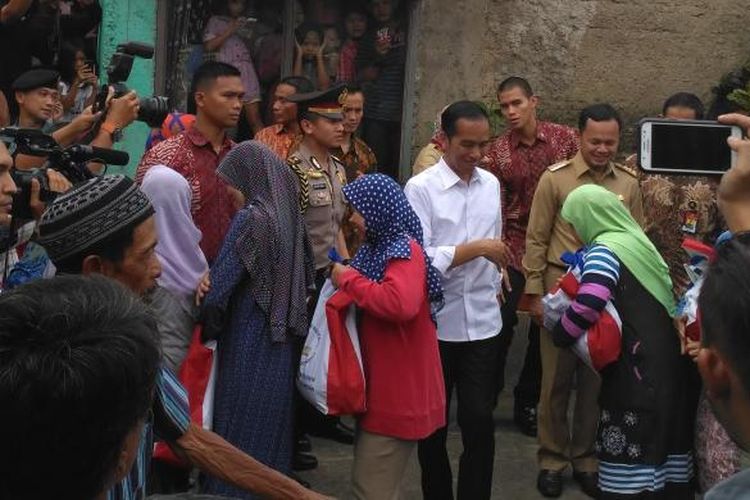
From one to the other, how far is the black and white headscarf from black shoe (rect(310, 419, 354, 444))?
1.74 metres

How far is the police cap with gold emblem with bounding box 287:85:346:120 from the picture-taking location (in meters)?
5.62

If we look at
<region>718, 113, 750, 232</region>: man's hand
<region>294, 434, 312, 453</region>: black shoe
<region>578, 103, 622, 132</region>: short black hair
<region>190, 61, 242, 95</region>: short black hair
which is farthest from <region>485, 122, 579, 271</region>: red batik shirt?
<region>718, 113, 750, 232</region>: man's hand

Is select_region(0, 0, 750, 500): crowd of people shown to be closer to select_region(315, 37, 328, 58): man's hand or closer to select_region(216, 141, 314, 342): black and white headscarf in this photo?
select_region(216, 141, 314, 342): black and white headscarf

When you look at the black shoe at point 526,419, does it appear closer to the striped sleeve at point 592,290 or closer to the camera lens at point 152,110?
the striped sleeve at point 592,290

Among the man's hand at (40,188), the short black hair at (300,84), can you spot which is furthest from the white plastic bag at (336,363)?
the short black hair at (300,84)

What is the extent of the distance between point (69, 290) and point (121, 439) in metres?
0.26

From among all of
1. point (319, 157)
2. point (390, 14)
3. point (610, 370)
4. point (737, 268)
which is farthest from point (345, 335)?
point (390, 14)

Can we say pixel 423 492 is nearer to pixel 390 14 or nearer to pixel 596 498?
pixel 596 498

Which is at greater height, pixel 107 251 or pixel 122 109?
pixel 122 109

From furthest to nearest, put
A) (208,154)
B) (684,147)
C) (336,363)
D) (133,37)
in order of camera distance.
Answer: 1. (133,37)
2. (208,154)
3. (336,363)
4. (684,147)

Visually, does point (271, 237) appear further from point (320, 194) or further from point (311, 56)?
point (311, 56)

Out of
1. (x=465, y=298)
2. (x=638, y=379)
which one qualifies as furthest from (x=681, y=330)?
(x=465, y=298)

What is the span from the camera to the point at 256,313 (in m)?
4.33

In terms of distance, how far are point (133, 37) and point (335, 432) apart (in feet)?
10.2
